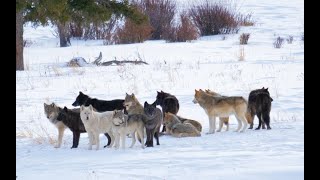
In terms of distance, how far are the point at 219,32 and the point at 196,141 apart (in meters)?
20.9

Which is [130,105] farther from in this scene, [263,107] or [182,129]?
[263,107]

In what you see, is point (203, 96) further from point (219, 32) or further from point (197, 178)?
point (219, 32)

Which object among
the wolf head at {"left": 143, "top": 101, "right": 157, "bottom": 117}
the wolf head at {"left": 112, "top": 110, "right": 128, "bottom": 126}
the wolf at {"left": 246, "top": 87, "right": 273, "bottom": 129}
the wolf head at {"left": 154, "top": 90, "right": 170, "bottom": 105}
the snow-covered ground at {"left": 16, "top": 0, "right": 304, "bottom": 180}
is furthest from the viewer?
the wolf head at {"left": 154, "top": 90, "right": 170, "bottom": 105}

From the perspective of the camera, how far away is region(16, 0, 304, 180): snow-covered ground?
820 cm

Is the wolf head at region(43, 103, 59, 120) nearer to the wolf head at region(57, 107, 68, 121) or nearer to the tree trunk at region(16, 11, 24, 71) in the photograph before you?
the wolf head at region(57, 107, 68, 121)

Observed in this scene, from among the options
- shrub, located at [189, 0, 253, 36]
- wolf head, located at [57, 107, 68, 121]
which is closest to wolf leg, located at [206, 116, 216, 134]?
wolf head, located at [57, 107, 68, 121]

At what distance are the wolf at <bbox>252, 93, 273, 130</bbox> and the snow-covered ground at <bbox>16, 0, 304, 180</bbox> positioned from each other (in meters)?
0.28

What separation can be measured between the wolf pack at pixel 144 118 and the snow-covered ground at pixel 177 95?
0.21 metres

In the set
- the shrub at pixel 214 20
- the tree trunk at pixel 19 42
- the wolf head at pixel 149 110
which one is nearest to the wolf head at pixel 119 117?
the wolf head at pixel 149 110

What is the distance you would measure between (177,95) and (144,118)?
16.0 ft

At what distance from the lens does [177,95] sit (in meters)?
15.4

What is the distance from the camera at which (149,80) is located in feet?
56.3
